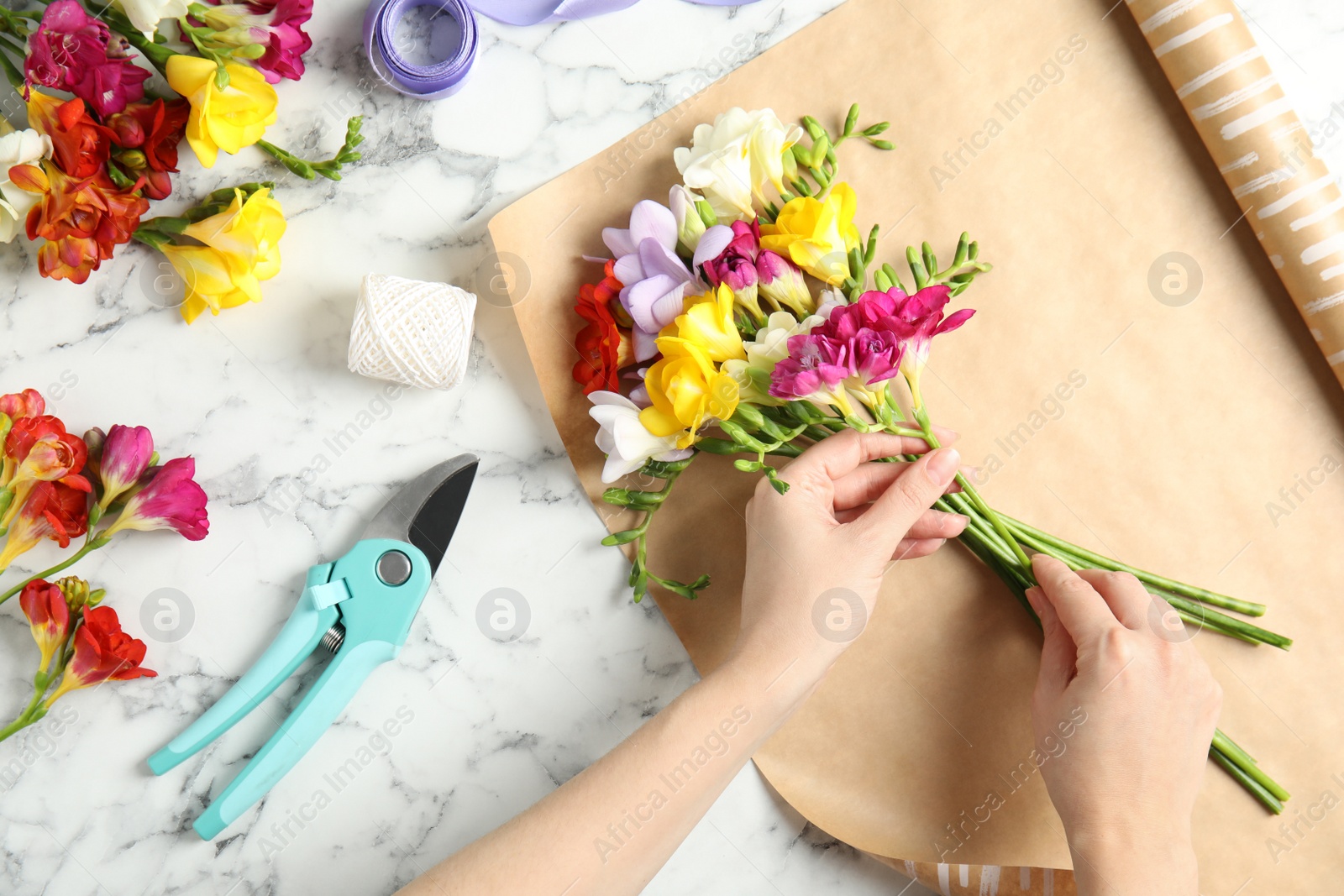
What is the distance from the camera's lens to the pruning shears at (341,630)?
0.91m

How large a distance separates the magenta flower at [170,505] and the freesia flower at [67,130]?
31 cm

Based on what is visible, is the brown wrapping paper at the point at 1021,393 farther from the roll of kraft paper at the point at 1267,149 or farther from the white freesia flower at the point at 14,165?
the white freesia flower at the point at 14,165

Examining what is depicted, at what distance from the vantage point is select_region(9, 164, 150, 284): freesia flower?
0.81 m

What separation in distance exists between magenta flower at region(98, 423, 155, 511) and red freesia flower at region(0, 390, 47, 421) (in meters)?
0.08

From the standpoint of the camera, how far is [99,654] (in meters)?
0.88

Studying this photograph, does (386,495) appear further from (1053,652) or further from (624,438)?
(1053,652)

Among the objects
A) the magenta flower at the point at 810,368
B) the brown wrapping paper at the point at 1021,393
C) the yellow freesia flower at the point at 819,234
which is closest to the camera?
the magenta flower at the point at 810,368

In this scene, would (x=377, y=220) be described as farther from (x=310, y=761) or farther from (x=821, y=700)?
(x=821, y=700)

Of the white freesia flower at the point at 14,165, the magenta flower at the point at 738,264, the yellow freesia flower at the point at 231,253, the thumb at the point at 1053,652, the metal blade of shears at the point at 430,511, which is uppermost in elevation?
the white freesia flower at the point at 14,165

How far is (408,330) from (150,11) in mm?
368

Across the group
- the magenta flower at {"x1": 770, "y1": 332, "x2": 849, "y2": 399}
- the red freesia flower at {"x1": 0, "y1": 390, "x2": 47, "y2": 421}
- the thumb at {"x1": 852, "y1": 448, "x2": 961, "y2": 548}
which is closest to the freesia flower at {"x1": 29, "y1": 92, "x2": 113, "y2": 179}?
the red freesia flower at {"x1": 0, "y1": 390, "x2": 47, "y2": 421}

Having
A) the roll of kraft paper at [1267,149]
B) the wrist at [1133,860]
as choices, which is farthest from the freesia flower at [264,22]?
the wrist at [1133,860]

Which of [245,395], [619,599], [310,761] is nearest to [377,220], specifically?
[245,395]

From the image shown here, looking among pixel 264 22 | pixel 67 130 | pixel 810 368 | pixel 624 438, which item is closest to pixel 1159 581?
pixel 810 368
